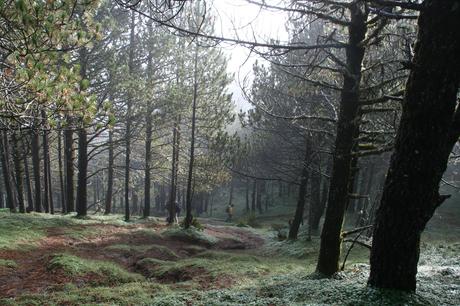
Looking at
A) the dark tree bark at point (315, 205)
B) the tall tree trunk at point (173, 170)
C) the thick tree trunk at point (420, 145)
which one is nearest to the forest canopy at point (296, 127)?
the thick tree trunk at point (420, 145)

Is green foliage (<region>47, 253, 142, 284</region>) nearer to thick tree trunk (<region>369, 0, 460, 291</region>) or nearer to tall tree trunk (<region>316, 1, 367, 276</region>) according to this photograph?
tall tree trunk (<region>316, 1, 367, 276</region>)

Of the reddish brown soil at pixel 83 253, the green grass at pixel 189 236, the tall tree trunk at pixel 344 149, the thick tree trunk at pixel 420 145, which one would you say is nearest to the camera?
the thick tree trunk at pixel 420 145

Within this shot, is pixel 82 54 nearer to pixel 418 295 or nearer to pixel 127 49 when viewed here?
pixel 127 49

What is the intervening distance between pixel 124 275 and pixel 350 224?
62.4 feet

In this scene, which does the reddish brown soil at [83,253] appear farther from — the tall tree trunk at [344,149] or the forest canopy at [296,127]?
the tall tree trunk at [344,149]

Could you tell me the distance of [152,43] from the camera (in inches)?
802

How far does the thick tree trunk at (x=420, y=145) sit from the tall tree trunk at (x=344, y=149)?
235 centimetres

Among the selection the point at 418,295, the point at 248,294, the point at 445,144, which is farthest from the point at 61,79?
the point at 418,295

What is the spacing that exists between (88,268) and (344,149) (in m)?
6.44

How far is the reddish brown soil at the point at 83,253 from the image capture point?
782 cm

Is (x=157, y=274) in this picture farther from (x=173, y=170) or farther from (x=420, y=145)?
(x=173, y=170)

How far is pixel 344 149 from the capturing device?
25.1 ft

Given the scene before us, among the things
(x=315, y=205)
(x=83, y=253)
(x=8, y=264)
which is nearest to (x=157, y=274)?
(x=83, y=253)

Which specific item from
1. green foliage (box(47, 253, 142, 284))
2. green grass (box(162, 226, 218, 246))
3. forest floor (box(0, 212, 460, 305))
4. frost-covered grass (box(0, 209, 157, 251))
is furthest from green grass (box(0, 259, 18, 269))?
green grass (box(162, 226, 218, 246))
